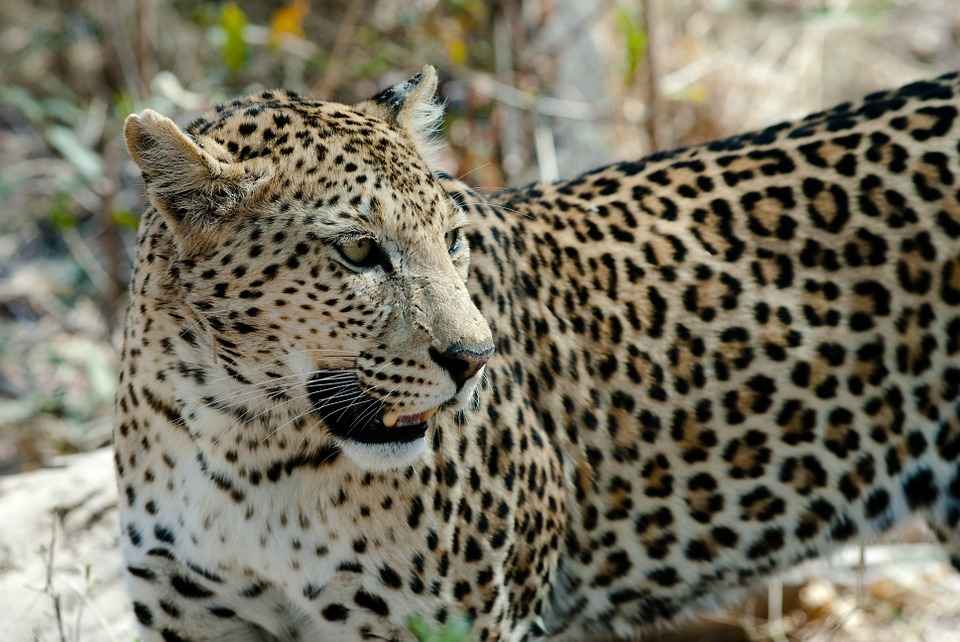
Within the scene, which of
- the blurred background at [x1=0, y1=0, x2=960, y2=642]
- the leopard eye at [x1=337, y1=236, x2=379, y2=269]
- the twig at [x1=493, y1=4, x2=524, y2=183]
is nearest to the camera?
the leopard eye at [x1=337, y1=236, x2=379, y2=269]

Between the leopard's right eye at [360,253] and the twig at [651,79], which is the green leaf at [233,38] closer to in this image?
the twig at [651,79]

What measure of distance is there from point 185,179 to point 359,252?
544mm

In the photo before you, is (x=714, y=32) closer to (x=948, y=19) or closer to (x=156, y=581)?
(x=948, y=19)

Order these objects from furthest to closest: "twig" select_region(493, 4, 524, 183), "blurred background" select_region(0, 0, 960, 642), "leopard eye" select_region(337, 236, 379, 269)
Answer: "twig" select_region(493, 4, 524, 183), "blurred background" select_region(0, 0, 960, 642), "leopard eye" select_region(337, 236, 379, 269)

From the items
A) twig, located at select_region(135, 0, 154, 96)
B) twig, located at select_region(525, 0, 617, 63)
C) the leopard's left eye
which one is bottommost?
the leopard's left eye

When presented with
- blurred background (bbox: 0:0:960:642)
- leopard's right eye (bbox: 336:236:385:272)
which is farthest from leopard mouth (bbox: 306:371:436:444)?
blurred background (bbox: 0:0:960:642)

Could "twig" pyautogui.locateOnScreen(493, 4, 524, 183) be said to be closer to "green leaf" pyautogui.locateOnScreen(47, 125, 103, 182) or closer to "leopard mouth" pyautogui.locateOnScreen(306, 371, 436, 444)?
"green leaf" pyautogui.locateOnScreen(47, 125, 103, 182)

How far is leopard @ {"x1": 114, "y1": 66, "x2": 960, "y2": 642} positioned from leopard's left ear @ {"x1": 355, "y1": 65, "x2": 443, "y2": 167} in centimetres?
1

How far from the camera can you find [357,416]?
4.00 metres

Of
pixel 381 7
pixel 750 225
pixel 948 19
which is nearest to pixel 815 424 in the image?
pixel 750 225

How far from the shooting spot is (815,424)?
5211mm

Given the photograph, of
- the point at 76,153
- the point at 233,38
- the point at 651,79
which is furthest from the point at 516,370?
the point at 76,153

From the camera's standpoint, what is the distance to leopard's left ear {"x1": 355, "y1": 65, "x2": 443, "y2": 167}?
4535mm

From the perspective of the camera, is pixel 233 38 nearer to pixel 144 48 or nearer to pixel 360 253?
pixel 144 48
